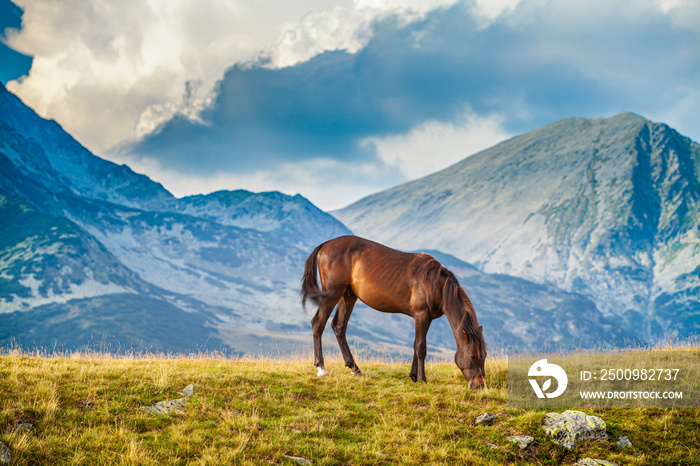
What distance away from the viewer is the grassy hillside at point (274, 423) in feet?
26.7

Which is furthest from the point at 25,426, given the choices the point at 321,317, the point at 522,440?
the point at 522,440

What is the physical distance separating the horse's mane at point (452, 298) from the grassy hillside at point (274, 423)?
1121 millimetres

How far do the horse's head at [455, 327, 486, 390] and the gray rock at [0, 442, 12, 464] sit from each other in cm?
844

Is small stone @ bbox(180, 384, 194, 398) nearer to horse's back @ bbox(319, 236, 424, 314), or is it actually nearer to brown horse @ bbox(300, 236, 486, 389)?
brown horse @ bbox(300, 236, 486, 389)

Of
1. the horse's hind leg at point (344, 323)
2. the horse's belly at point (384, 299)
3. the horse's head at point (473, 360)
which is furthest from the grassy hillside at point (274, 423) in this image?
the horse's belly at point (384, 299)

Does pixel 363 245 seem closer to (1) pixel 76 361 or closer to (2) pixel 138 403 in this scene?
(2) pixel 138 403

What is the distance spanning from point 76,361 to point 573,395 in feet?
38.4

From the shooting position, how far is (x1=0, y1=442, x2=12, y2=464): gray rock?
7332 mm

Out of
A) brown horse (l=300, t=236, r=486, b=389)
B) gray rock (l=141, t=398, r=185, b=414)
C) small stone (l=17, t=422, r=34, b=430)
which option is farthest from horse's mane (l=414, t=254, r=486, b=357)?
small stone (l=17, t=422, r=34, b=430)

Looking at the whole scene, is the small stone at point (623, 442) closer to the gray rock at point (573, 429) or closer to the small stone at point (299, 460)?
the gray rock at point (573, 429)

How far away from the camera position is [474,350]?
1159 centimetres

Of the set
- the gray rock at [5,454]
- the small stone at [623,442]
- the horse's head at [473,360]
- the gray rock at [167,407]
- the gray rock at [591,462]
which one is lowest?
the gray rock at [5,454]

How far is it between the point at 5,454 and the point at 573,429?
877cm

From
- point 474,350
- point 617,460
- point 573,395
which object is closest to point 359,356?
point 474,350
